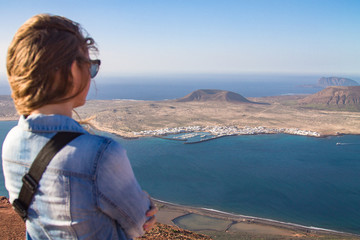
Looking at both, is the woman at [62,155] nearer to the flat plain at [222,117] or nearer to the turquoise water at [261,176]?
the turquoise water at [261,176]

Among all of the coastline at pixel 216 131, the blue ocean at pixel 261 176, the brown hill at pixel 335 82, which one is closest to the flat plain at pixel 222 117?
the coastline at pixel 216 131

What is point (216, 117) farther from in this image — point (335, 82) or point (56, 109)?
point (335, 82)

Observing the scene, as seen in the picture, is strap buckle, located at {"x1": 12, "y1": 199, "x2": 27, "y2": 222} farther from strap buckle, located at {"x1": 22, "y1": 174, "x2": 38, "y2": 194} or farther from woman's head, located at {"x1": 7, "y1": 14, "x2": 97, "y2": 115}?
woman's head, located at {"x1": 7, "y1": 14, "x2": 97, "y2": 115}

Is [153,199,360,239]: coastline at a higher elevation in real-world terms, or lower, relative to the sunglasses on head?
lower

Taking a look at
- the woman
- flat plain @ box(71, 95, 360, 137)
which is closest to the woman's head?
the woman

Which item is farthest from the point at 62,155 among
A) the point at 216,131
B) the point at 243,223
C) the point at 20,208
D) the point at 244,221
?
the point at 216,131
